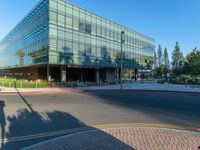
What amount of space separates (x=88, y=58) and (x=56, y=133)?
32.8 meters

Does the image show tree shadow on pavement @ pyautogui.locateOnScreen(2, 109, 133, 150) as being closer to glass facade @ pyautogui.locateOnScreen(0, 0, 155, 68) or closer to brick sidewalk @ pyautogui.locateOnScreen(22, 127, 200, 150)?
brick sidewalk @ pyautogui.locateOnScreen(22, 127, 200, 150)

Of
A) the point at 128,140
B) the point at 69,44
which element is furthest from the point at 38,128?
the point at 69,44

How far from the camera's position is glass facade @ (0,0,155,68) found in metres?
32.9

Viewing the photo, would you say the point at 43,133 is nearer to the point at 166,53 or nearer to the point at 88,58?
the point at 88,58

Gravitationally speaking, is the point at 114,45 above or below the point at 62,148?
above

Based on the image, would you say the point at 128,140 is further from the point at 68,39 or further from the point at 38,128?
the point at 68,39

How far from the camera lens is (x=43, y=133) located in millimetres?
6723

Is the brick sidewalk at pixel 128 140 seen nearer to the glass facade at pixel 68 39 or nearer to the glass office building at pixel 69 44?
the glass office building at pixel 69 44

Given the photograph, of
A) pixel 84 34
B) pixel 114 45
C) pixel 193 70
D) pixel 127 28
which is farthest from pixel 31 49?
pixel 193 70

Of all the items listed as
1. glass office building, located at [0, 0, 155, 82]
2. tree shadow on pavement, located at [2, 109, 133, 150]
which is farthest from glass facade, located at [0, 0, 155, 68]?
tree shadow on pavement, located at [2, 109, 133, 150]

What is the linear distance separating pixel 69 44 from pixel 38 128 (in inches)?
1153

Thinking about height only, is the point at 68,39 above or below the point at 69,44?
above

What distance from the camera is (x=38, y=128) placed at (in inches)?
289

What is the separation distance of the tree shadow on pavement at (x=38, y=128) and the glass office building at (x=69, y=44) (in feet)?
78.9
